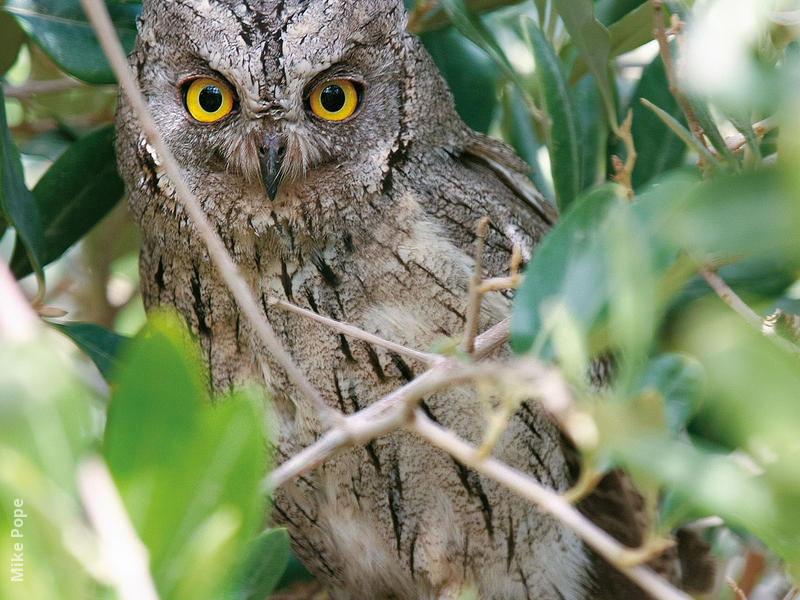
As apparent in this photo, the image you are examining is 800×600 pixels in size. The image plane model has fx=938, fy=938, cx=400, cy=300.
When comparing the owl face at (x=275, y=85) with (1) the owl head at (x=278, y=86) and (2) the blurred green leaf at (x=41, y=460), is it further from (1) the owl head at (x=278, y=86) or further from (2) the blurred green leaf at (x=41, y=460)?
(2) the blurred green leaf at (x=41, y=460)

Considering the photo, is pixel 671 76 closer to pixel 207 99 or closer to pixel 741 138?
pixel 741 138

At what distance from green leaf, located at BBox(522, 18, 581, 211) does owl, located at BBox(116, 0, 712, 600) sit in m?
0.17

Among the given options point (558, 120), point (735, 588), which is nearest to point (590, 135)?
point (558, 120)

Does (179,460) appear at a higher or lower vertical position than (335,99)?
lower

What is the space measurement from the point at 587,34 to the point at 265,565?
895 mm

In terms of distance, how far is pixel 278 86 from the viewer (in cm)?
150

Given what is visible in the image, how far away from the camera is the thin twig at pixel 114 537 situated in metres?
0.66

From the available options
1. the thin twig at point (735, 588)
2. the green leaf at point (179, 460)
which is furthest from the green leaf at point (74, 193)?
the thin twig at point (735, 588)

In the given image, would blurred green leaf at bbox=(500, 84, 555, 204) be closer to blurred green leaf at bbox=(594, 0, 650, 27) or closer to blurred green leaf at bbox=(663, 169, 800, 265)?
blurred green leaf at bbox=(594, 0, 650, 27)

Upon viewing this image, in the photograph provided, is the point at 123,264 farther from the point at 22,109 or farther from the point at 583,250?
the point at 583,250

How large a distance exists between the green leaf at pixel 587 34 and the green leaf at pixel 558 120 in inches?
1.7

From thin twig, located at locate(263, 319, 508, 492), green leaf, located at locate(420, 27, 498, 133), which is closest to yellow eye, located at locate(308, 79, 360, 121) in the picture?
green leaf, located at locate(420, 27, 498, 133)

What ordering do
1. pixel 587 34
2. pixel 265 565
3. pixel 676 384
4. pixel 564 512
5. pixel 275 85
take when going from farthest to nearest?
pixel 275 85 < pixel 587 34 < pixel 265 565 < pixel 676 384 < pixel 564 512

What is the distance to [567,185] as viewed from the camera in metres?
1.54
